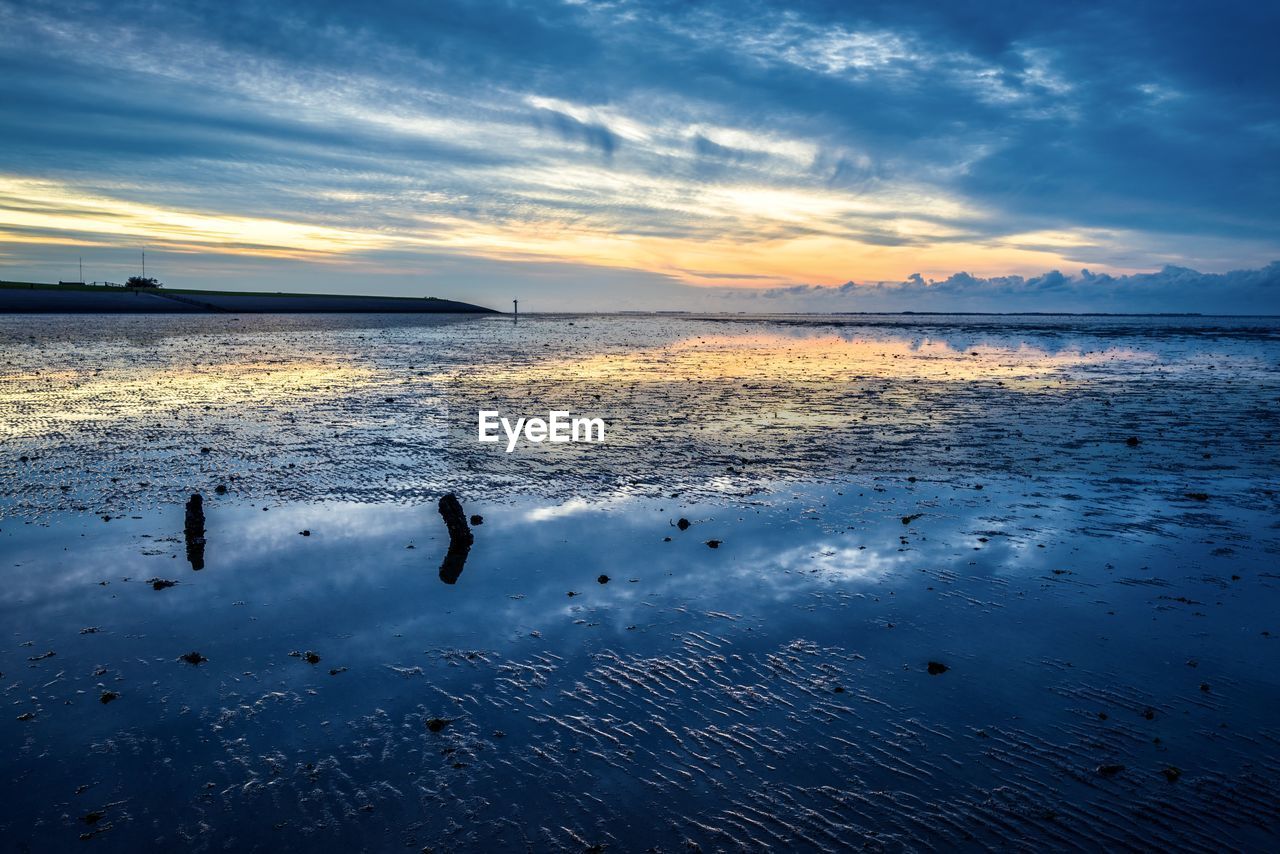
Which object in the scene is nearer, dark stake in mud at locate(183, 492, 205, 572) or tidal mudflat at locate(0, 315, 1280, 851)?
tidal mudflat at locate(0, 315, 1280, 851)

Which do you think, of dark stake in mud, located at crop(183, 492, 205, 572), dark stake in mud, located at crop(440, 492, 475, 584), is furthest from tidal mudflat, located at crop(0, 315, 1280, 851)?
dark stake in mud, located at crop(440, 492, 475, 584)

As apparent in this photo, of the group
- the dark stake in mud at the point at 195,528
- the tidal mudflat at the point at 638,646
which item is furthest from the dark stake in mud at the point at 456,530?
the dark stake in mud at the point at 195,528

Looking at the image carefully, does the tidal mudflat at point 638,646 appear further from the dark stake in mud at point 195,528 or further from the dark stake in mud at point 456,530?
the dark stake in mud at point 456,530

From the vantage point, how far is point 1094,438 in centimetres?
1953

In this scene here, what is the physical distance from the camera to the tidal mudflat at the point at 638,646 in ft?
17.1

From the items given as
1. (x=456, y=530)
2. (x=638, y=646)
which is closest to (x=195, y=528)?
(x=456, y=530)

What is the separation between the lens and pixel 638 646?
764 cm

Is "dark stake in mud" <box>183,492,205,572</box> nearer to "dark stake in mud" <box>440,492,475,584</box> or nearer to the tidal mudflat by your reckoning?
the tidal mudflat

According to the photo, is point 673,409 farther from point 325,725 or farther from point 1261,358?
point 1261,358

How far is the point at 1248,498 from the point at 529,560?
Answer: 43.1 ft

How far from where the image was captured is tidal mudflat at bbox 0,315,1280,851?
5.23 metres

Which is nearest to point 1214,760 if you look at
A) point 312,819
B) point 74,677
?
point 312,819

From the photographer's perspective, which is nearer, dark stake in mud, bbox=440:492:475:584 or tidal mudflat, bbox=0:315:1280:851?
tidal mudflat, bbox=0:315:1280:851

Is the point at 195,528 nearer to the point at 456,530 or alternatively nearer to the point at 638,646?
the point at 456,530
